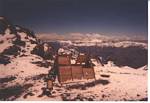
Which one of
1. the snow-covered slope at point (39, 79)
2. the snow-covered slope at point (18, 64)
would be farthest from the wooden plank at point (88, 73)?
the snow-covered slope at point (18, 64)

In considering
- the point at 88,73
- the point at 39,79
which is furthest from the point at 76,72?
the point at 39,79

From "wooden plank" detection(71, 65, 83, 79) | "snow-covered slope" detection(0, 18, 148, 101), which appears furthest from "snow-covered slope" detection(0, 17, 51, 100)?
"wooden plank" detection(71, 65, 83, 79)

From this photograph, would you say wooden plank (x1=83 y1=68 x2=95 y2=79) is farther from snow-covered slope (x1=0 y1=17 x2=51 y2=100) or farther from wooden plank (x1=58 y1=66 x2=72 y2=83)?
snow-covered slope (x1=0 y1=17 x2=51 y2=100)

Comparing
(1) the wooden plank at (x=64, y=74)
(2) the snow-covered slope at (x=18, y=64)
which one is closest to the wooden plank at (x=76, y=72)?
(1) the wooden plank at (x=64, y=74)

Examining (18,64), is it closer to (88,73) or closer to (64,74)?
(64,74)

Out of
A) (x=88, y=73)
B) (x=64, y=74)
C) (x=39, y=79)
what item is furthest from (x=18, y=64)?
(x=88, y=73)

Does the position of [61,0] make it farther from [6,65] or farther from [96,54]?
[6,65]

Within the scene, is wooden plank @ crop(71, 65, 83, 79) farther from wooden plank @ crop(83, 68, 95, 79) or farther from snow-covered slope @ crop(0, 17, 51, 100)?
snow-covered slope @ crop(0, 17, 51, 100)

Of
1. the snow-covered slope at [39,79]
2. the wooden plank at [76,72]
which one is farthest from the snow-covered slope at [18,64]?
the wooden plank at [76,72]

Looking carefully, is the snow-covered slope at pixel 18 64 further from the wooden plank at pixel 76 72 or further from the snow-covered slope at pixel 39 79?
the wooden plank at pixel 76 72

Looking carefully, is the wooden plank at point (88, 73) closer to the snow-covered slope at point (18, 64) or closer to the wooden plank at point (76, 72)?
the wooden plank at point (76, 72)

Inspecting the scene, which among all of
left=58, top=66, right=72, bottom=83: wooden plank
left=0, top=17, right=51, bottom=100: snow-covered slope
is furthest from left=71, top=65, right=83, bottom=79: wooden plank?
left=0, top=17, right=51, bottom=100: snow-covered slope

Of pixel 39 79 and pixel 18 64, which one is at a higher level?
pixel 18 64

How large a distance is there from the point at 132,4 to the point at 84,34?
419 millimetres
